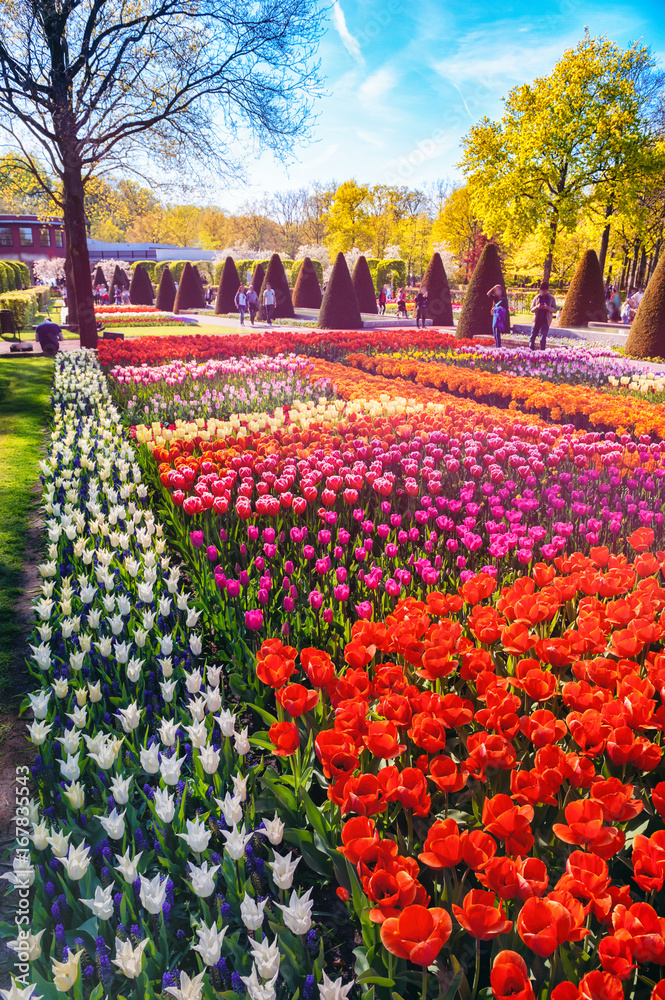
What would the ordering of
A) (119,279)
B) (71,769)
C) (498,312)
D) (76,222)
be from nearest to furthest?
(71,769) → (76,222) → (498,312) → (119,279)

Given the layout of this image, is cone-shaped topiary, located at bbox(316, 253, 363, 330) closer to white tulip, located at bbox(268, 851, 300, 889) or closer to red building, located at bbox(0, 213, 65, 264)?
white tulip, located at bbox(268, 851, 300, 889)

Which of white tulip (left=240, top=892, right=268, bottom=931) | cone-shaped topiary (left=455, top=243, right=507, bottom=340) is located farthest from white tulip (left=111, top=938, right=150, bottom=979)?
cone-shaped topiary (left=455, top=243, right=507, bottom=340)

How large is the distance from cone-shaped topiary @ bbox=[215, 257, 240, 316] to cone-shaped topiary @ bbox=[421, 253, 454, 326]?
10104 millimetres

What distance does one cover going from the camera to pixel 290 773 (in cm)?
232

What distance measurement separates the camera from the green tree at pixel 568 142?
27.6m

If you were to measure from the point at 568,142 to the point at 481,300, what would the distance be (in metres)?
14.1

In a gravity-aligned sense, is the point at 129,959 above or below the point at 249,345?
below

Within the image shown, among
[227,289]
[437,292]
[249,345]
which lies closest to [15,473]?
[249,345]

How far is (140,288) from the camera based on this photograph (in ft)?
134

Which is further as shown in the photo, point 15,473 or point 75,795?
point 15,473

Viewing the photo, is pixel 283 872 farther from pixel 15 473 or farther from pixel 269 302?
pixel 269 302

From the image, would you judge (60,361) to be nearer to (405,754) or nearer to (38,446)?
(38,446)

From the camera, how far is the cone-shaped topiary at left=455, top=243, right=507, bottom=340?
1995 centimetres

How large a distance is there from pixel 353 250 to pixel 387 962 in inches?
→ 2459
